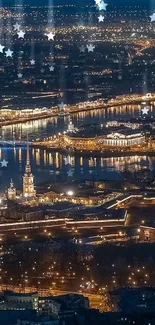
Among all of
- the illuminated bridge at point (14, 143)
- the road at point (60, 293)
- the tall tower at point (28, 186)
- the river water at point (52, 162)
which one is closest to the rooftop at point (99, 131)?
the river water at point (52, 162)

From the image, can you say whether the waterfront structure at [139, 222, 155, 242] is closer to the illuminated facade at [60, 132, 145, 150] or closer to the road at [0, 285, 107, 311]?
the road at [0, 285, 107, 311]

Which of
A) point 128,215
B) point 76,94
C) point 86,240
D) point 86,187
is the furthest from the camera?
point 76,94

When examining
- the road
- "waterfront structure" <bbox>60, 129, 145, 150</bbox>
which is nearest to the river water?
"waterfront structure" <bbox>60, 129, 145, 150</bbox>

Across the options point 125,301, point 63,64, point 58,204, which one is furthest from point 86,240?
point 63,64

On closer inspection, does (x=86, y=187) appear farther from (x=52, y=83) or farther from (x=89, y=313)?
(x=52, y=83)

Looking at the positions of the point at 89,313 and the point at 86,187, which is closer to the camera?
the point at 89,313

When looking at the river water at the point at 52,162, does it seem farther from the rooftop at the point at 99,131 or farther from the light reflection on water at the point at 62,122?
the rooftop at the point at 99,131

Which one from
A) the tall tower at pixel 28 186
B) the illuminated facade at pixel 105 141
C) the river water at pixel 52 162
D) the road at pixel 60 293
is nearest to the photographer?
the road at pixel 60 293

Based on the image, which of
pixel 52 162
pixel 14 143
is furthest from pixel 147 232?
pixel 14 143
